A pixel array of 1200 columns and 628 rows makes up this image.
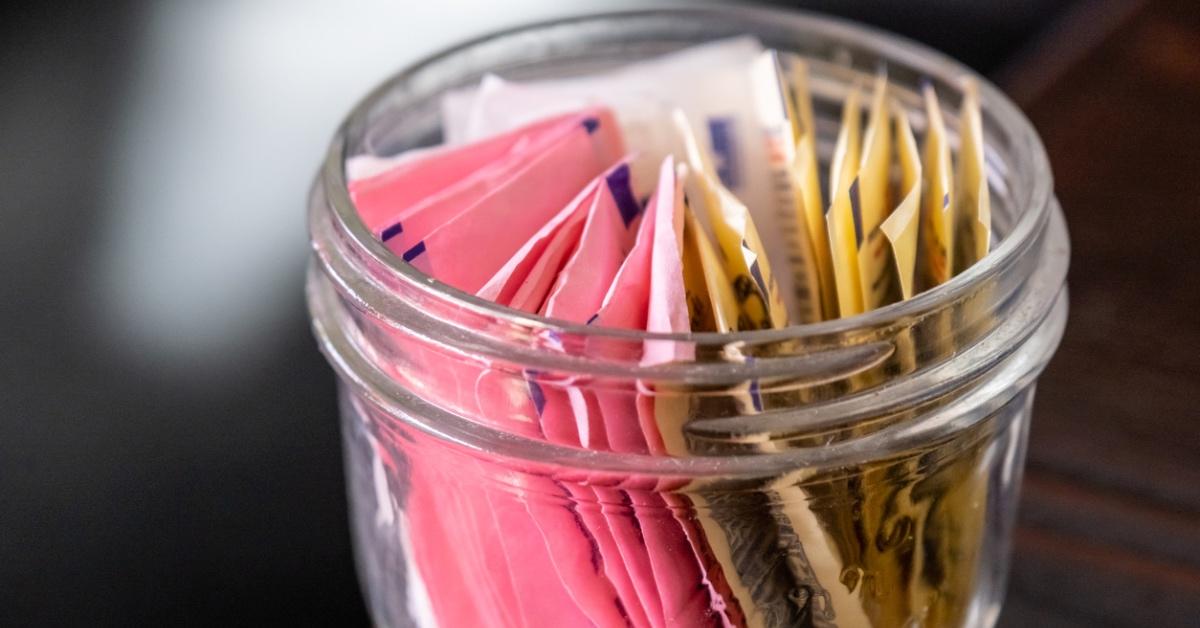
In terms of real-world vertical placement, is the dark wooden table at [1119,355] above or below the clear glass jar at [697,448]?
below

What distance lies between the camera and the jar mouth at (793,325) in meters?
0.29

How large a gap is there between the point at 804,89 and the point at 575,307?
0.15 meters

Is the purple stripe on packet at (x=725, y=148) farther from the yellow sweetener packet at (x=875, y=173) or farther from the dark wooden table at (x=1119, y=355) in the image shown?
A: the dark wooden table at (x=1119, y=355)

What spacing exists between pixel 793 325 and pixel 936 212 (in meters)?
0.05

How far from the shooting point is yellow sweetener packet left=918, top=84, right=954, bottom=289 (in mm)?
343

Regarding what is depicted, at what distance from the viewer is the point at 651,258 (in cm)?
32

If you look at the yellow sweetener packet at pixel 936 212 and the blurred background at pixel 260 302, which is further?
the blurred background at pixel 260 302

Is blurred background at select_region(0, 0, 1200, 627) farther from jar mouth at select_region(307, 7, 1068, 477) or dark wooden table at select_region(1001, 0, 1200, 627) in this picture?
jar mouth at select_region(307, 7, 1068, 477)

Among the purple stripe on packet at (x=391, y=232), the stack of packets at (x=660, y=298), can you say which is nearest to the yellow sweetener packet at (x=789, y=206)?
the stack of packets at (x=660, y=298)

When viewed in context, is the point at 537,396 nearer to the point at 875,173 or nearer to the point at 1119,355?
the point at 875,173

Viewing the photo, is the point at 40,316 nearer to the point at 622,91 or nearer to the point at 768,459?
the point at 622,91

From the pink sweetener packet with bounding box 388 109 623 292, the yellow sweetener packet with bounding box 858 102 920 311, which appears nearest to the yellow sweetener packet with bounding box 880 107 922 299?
the yellow sweetener packet with bounding box 858 102 920 311

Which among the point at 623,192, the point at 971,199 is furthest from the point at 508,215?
the point at 971,199

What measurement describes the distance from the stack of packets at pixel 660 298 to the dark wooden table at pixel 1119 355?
106 millimetres
